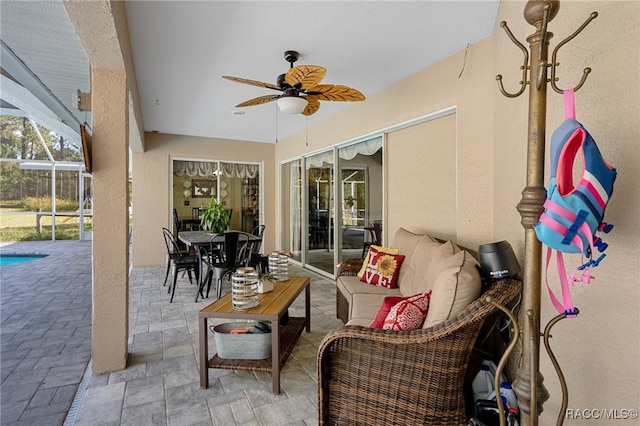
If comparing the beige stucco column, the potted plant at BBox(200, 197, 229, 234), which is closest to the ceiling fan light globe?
the beige stucco column

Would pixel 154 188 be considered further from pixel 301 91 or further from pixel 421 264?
pixel 421 264

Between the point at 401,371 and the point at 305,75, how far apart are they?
2.17 meters

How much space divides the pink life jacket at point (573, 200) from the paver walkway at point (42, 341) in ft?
8.93

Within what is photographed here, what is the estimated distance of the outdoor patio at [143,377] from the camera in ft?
6.43

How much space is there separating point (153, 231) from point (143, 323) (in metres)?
3.81

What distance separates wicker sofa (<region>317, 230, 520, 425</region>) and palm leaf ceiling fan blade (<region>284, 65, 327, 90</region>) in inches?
74.0

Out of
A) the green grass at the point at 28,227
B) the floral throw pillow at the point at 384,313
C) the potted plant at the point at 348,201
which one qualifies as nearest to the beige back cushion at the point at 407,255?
the floral throw pillow at the point at 384,313

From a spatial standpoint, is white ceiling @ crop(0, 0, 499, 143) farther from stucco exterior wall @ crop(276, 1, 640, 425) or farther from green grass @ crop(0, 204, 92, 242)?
green grass @ crop(0, 204, 92, 242)

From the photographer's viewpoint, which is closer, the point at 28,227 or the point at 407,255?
the point at 407,255

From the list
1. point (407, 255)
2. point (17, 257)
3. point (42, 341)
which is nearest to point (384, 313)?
point (407, 255)

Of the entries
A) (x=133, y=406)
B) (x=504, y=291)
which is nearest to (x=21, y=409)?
(x=133, y=406)

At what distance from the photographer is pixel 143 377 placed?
7.75 feet

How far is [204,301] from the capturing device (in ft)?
13.9

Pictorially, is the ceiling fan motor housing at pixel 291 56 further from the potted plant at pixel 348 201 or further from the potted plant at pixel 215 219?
the potted plant at pixel 215 219
